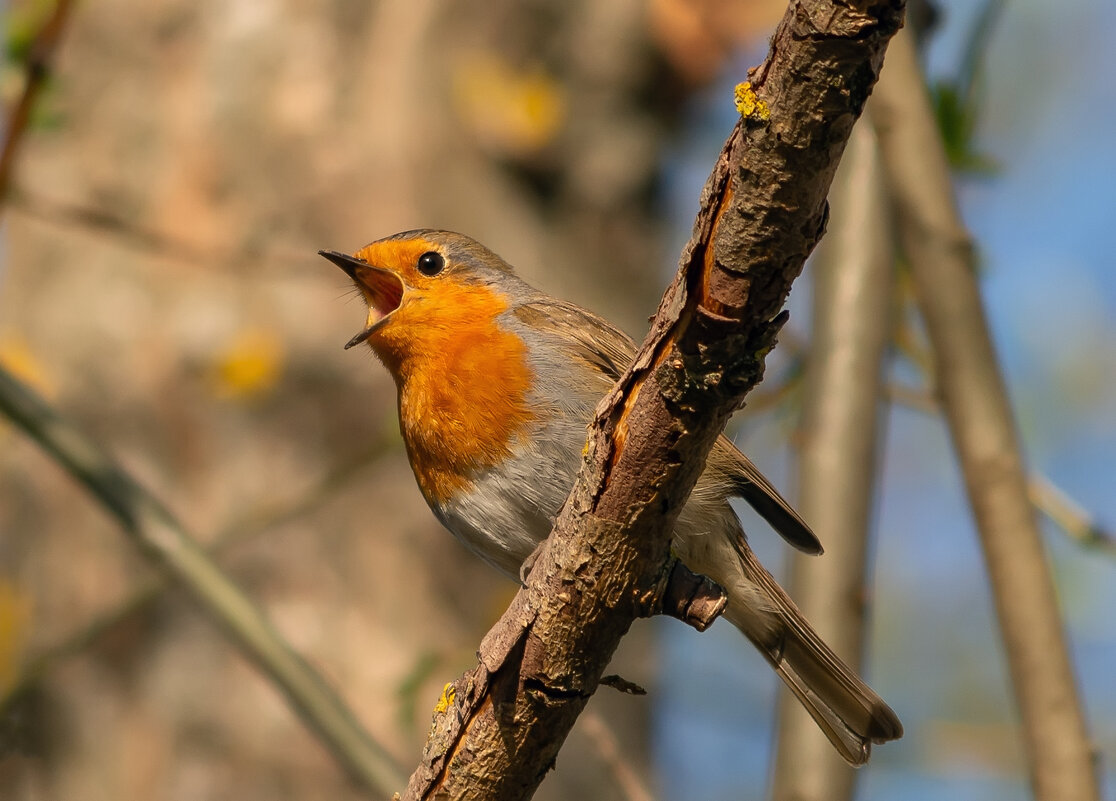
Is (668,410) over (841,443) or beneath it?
over

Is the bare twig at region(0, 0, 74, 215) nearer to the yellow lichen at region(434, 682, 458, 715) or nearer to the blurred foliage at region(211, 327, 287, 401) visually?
the blurred foliage at region(211, 327, 287, 401)

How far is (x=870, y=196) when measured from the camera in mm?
4035

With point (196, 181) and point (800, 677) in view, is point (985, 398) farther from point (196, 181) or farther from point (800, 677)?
point (196, 181)

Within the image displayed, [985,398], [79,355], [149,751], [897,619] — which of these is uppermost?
[985,398]

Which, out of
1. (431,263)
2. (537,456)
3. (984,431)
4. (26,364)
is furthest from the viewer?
(26,364)

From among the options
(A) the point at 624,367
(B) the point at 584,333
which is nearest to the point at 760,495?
(A) the point at 624,367

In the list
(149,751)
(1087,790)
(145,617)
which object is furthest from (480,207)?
(1087,790)

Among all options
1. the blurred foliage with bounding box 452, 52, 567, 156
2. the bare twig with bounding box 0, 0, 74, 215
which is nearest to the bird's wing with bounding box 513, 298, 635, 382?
the bare twig with bounding box 0, 0, 74, 215

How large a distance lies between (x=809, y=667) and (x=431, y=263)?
1800mm

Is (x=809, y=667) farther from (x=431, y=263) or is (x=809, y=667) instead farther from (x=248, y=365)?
(x=248, y=365)

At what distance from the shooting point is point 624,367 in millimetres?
3855

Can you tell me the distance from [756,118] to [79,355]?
4.73 m

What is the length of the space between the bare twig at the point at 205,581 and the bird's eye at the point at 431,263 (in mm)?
1175

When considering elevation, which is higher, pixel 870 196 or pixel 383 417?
pixel 870 196
